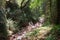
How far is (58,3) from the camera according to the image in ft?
27.2

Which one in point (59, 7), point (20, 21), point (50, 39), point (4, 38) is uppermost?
point (20, 21)

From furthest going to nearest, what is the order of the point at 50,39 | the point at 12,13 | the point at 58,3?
the point at 12,13, the point at 58,3, the point at 50,39

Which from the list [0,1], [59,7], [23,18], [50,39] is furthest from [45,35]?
[23,18]

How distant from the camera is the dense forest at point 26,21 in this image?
26.8ft

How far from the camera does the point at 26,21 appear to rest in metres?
13.8

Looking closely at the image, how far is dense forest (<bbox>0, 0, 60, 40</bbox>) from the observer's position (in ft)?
26.8

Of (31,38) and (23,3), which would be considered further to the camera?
(23,3)

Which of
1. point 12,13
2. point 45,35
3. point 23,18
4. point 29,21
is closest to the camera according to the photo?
point 45,35

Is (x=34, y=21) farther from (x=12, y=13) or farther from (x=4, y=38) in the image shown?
(x=4, y=38)

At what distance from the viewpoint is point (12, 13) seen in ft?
39.8

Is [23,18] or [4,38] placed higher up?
[23,18]

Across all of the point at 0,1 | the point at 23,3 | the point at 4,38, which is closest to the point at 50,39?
the point at 4,38

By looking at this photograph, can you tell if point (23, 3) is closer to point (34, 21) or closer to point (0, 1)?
point (34, 21)

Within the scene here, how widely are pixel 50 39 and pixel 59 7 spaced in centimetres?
195
